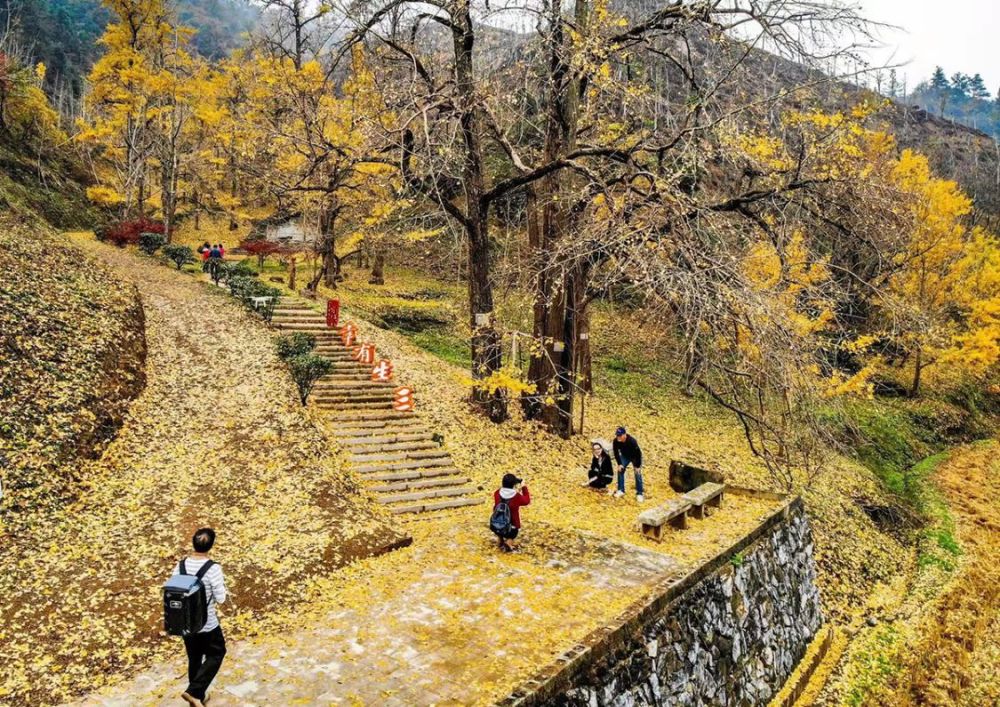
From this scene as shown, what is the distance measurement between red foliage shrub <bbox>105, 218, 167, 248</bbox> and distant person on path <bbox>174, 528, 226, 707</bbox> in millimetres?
27936

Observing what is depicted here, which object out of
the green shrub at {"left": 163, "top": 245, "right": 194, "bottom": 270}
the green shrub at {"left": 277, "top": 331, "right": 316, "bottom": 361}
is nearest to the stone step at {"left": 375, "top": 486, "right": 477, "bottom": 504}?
the green shrub at {"left": 277, "top": 331, "right": 316, "bottom": 361}

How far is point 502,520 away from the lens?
9.33 metres

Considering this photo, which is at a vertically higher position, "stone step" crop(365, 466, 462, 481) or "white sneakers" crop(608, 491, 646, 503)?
"stone step" crop(365, 466, 462, 481)

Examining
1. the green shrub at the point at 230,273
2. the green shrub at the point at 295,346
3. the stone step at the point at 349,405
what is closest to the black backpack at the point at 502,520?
the stone step at the point at 349,405

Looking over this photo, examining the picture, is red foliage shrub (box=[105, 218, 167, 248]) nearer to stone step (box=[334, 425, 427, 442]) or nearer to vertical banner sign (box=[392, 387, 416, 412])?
vertical banner sign (box=[392, 387, 416, 412])

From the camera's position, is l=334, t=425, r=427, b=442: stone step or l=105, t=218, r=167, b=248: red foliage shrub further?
l=105, t=218, r=167, b=248: red foliage shrub

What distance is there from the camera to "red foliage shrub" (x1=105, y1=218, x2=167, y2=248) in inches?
1125

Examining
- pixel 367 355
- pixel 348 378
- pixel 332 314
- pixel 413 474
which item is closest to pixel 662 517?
pixel 413 474

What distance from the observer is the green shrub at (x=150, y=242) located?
27250 mm

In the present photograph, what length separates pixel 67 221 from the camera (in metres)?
32.6

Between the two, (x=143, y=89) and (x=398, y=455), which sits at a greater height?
(x=143, y=89)

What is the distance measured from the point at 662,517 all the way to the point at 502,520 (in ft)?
9.05

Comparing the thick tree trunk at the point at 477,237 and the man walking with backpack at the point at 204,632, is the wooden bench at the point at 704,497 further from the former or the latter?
the man walking with backpack at the point at 204,632

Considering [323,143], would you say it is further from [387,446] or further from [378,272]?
[378,272]
